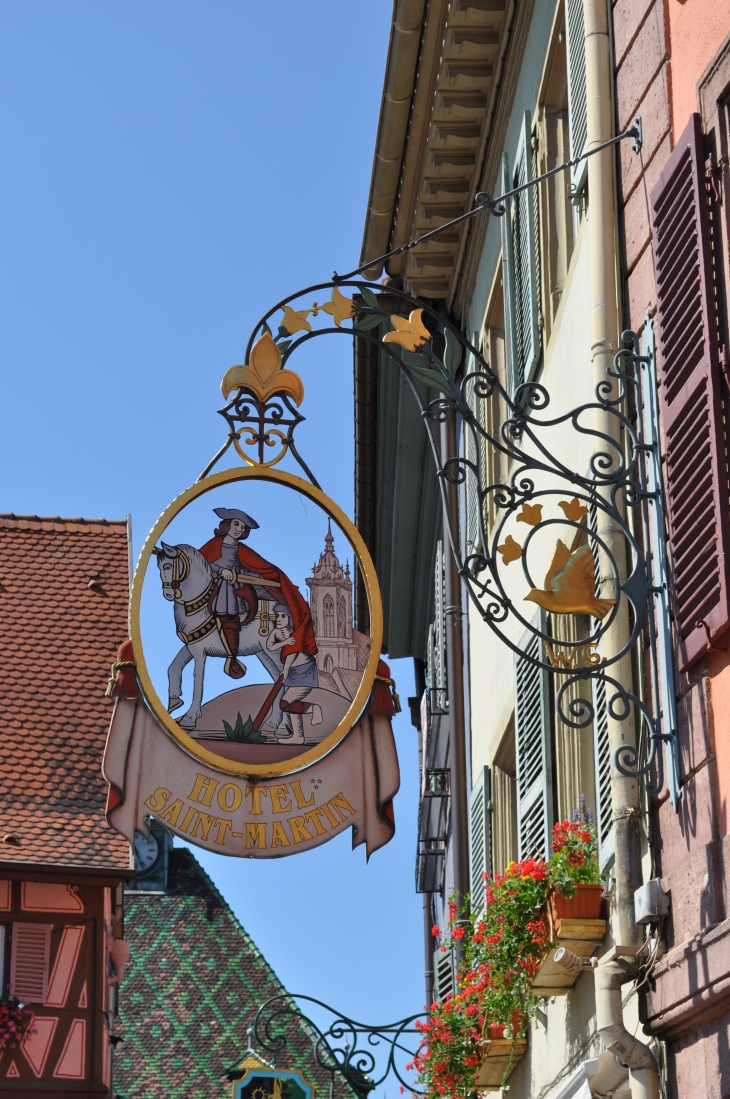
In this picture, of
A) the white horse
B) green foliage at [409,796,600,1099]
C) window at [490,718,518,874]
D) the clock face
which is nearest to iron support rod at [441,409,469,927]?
window at [490,718,518,874]

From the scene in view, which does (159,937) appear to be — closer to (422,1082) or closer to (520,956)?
(422,1082)

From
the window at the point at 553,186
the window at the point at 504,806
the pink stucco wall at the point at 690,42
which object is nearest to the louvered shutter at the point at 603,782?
the pink stucco wall at the point at 690,42

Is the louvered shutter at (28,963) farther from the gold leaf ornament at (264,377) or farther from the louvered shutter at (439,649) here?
the gold leaf ornament at (264,377)

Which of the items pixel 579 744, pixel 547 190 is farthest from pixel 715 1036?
pixel 547 190

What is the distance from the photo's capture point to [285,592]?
5918 mm

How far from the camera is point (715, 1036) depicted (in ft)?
16.5

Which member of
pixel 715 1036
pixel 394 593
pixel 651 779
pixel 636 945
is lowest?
pixel 715 1036

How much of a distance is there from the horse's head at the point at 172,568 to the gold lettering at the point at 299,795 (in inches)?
27.3

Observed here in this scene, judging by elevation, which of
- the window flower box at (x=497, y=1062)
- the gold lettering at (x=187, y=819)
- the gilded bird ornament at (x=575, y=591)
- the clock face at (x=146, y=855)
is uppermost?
the clock face at (x=146, y=855)

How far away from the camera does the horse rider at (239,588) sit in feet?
19.1

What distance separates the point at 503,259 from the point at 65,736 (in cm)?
1116

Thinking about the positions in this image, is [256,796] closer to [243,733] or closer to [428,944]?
[243,733]

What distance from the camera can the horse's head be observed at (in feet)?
19.0

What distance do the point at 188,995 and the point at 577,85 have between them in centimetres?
2700
